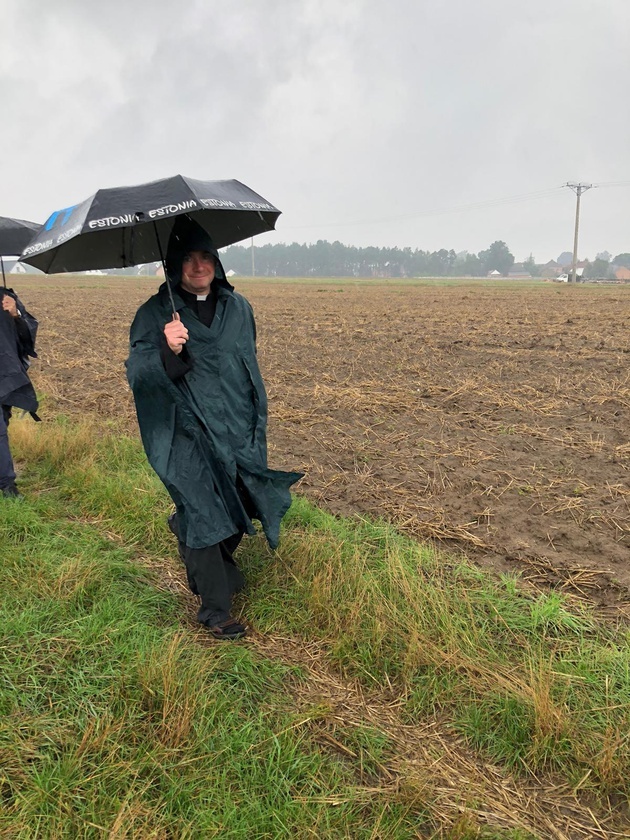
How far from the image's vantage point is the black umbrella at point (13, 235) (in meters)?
4.22

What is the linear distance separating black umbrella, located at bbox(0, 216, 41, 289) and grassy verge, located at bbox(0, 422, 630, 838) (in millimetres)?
2159

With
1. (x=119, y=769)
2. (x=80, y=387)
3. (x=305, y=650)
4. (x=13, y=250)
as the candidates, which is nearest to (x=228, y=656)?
(x=305, y=650)

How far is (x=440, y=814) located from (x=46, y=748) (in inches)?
58.0

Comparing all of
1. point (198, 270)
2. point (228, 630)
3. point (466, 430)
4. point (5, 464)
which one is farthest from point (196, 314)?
point (466, 430)

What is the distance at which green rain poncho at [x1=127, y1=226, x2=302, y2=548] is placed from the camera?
287cm

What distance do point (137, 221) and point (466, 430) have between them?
4.40m

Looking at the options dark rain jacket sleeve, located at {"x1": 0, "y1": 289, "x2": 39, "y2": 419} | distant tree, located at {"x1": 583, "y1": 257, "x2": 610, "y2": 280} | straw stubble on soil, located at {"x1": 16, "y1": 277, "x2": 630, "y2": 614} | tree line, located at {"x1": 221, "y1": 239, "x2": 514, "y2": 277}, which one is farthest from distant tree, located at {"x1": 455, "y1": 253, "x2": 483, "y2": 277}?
dark rain jacket sleeve, located at {"x1": 0, "y1": 289, "x2": 39, "y2": 419}

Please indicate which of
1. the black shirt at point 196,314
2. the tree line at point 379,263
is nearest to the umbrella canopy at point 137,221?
the black shirt at point 196,314

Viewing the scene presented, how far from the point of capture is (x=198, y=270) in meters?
2.88

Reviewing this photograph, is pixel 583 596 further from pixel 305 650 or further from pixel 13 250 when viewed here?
pixel 13 250

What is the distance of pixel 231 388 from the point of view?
299 centimetres

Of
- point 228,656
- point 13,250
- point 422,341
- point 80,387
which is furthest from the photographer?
point 422,341

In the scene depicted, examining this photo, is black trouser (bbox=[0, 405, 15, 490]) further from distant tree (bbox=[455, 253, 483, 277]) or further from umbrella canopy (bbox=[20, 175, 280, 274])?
distant tree (bbox=[455, 253, 483, 277])

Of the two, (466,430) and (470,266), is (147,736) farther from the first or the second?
(470,266)
